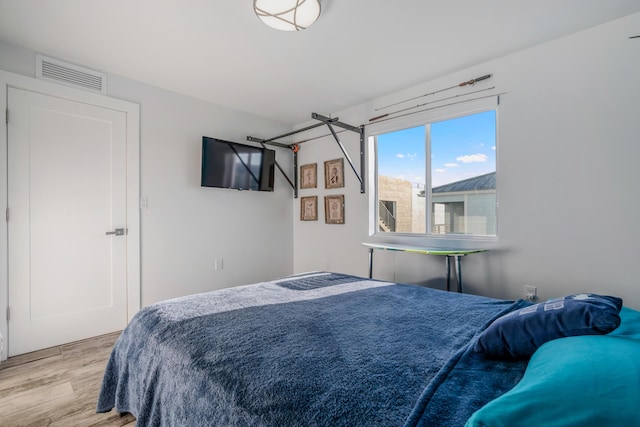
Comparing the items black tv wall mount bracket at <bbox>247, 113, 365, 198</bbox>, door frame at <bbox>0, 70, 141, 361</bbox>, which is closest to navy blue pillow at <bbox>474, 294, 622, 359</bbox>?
black tv wall mount bracket at <bbox>247, 113, 365, 198</bbox>

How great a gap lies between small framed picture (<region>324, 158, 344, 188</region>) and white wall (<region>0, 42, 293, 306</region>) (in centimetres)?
81

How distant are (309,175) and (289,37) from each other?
2.02m

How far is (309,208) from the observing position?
160 inches

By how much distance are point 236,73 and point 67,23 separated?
3.95ft

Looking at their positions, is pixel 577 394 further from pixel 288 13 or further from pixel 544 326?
pixel 288 13

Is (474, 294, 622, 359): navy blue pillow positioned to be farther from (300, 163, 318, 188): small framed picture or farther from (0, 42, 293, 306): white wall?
(300, 163, 318, 188): small framed picture

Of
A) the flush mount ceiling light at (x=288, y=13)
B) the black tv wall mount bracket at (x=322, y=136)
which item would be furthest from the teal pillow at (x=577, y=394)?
the black tv wall mount bracket at (x=322, y=136)

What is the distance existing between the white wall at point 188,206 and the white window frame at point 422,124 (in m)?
1.40

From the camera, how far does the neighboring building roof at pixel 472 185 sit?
2682 millimetres

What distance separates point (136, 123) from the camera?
290 centimetres

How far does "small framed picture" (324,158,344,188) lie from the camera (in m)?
3.66

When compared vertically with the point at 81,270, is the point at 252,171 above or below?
above

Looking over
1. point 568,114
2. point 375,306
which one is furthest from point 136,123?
point 568,114

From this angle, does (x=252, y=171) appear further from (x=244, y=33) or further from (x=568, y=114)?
(x=568, y=114)
